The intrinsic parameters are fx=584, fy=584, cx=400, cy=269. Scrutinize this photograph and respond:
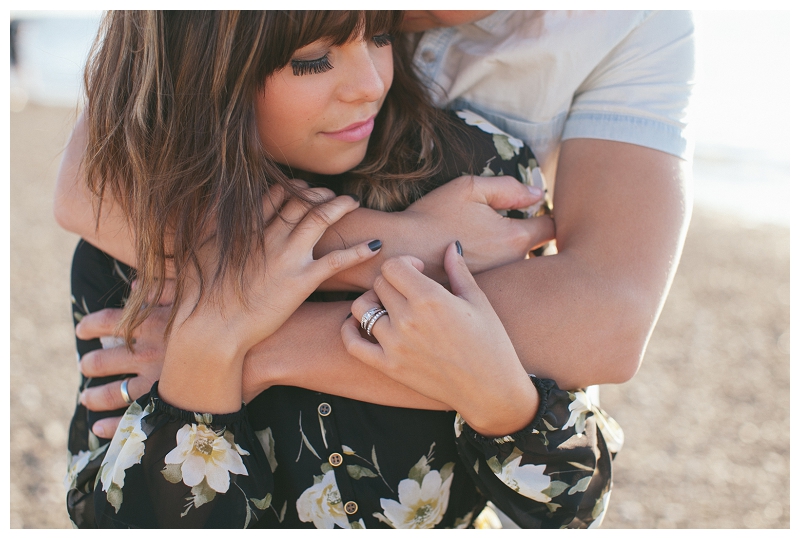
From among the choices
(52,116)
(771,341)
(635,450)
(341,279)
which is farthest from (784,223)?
(52,116)

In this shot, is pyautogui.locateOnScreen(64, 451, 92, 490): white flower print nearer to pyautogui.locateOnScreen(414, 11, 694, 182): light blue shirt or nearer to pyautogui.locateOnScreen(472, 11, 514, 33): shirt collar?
pyautogui.locateOnScreen(414, 11, 694, 182): light blue shirt

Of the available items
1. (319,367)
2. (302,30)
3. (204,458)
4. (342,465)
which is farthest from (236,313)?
(302,30)

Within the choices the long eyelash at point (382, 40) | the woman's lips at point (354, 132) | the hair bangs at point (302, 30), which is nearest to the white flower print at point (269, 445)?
the woman's lips at point (354, 132)

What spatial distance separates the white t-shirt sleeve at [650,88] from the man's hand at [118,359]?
128 cm

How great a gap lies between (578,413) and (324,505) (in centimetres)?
69

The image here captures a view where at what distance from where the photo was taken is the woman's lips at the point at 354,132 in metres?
1.57

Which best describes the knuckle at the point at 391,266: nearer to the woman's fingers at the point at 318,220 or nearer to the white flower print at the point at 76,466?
the woman's fingers at the point at 318,220

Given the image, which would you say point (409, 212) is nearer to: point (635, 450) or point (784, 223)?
point (635, 450)

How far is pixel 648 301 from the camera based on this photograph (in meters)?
1.42

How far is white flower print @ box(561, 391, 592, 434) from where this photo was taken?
54.2 inches

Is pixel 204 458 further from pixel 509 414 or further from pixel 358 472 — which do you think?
pixel 509 414

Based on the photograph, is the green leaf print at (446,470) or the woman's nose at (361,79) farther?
the green leaf print at (446,470)

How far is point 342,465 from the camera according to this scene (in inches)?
59.1

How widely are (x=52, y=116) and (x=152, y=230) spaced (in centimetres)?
1116
